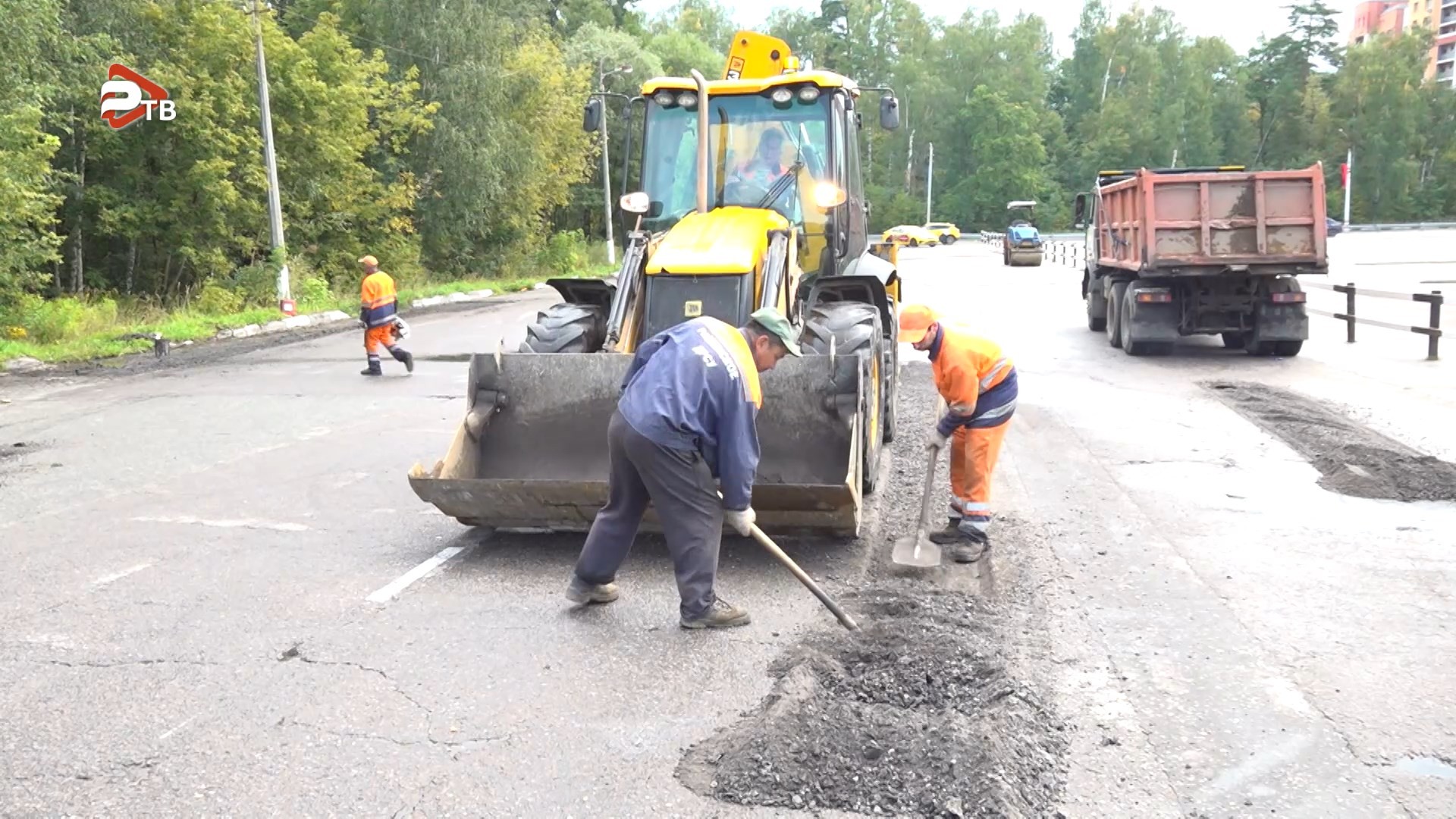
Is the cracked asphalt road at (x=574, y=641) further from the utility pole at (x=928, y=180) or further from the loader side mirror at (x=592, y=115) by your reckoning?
the utility pole at (x=928, y=180)

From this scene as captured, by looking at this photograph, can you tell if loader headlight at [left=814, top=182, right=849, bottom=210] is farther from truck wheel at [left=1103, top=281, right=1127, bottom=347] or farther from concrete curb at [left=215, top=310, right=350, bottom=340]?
concrete curb at [left=215, top=310, right=350, bottom=340]

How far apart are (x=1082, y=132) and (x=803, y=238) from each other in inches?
3534

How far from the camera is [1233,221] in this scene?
13656 millimetres

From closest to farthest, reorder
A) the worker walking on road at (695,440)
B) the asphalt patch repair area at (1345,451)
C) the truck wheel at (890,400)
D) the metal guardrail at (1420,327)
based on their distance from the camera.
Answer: the worker walking on road at (695,440) → the asphalt patch repair area at (1345,451) → the truck wheel at (890,400) → the metal guardrail at (1420,327)

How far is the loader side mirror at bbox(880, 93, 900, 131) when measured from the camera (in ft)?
29.3

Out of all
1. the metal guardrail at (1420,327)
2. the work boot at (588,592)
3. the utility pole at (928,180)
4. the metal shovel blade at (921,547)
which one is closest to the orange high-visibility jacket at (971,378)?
the metal shovel blade at (921,547)

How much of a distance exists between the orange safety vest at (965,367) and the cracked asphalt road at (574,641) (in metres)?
0.90

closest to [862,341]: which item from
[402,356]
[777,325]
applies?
[777,325]

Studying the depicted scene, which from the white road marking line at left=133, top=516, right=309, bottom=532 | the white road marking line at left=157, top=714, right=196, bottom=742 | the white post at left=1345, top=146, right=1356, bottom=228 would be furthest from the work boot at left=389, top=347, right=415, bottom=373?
the white post at left=1345, top=146, right=1356, bottom=228

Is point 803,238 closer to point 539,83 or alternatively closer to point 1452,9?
point 539,83

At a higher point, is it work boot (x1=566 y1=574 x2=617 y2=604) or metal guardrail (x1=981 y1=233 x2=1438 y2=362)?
metal guardrail (x1=981 y1=233 x2=1438 y2=362)

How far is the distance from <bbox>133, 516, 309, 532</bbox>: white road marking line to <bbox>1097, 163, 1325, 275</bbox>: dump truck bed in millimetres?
10716

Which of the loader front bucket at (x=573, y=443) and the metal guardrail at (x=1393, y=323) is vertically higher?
the metal guardrail at (x=1393, y=323)

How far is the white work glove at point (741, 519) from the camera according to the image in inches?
190
